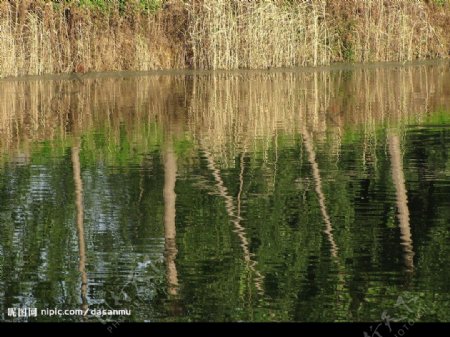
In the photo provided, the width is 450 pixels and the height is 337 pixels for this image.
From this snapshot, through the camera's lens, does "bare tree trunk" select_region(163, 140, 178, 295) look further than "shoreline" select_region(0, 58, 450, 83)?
No

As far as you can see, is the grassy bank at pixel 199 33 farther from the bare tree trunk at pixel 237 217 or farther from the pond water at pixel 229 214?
the bare tree trunk at pixel 237 217

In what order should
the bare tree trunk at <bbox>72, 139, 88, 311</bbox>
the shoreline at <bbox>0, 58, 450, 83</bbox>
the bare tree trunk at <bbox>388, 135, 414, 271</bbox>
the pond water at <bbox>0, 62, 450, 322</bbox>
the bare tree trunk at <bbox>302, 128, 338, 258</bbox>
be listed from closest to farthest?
the pond water at <bbox>0, 62, 450, 322</bbox>
the bare tree trunk at <bbox>72, 139, 88, 311</bbox>
the bare tree trunk at <bbox>388, 135, 414, 271</bbox>
the bare tree trunk at <bbox>302, 128, 338, 258</bbox>
the shoreline at <bbox>0, 58, 450, 83</bbox>

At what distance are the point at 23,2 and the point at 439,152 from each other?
2274 centimetres

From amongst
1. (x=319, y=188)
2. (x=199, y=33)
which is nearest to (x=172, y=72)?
(x=199, y=33)

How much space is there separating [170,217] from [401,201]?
102 inches

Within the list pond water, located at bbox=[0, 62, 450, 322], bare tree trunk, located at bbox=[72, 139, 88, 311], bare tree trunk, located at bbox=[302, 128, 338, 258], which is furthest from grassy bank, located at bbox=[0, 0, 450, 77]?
bare tree trunk, located at bbox=[72, 139, 88, 311]

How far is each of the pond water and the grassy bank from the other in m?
12.1

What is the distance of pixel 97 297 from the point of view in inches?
349

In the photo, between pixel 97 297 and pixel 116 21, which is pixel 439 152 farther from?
pixel 116 21

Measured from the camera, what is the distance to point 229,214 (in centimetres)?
1223

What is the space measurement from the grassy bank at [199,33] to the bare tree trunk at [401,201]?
19.5 metres

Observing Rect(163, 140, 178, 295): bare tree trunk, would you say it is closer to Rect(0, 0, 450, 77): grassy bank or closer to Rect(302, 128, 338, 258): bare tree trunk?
Rect(302, 128, 338, 258): bare tree trunk

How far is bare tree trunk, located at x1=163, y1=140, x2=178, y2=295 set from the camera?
31.0ft

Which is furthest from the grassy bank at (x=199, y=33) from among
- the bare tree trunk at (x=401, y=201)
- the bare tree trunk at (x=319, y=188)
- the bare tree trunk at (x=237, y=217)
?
the bare tree trunk at (x=237, y=217)
